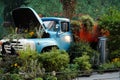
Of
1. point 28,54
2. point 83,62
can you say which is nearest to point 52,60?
point 28,54

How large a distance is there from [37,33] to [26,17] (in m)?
1.27

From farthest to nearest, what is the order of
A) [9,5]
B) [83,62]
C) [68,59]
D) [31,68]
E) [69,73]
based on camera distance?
[9,5] < [83,62] < [68,59] < [31,68] < [69,73]

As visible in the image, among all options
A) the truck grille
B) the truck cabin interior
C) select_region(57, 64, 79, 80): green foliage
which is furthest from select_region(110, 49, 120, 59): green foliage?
the truck grille

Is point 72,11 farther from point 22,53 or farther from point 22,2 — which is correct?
point 22,53

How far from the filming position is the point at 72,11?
22.2 meters

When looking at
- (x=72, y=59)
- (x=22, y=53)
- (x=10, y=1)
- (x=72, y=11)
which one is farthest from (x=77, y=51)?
(x=10, y=1)

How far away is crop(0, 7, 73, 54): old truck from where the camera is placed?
14.7 metres

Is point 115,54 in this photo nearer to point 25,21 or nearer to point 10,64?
point 25,21

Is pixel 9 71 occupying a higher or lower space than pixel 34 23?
lower

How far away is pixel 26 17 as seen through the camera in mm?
16391

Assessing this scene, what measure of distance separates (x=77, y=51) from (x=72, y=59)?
0.33 m

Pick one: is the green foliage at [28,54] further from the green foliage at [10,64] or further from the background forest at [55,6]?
the background forest at [55,6]

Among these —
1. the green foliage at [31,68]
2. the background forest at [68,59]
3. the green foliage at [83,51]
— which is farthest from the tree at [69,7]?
the green foliage at [31,68]

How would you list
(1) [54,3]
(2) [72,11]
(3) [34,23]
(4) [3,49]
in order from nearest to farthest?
(4) [3,49] → (3) [34,23] → (2) [72,11] → (1) [54,3]
